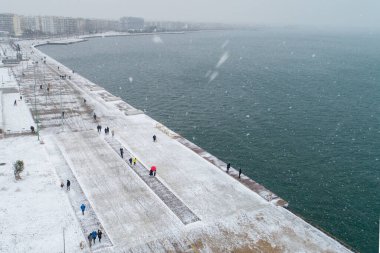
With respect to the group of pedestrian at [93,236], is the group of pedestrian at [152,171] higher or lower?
higher

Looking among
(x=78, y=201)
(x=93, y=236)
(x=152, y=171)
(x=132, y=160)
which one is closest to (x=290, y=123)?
(x=132, y=160)

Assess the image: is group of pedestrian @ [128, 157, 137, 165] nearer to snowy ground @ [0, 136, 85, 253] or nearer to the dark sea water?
snowy ground @ [0, 136, 85, 253]

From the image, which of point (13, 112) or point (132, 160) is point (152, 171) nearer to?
point (132, 160)

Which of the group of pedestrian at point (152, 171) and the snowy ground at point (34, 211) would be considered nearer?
the snowy ground at point (34, 211)

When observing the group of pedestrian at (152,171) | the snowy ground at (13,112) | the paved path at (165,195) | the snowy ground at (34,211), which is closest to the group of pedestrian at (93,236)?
the snowy ground at (34,211)

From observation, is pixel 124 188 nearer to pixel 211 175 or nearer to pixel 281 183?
pixel 211 175

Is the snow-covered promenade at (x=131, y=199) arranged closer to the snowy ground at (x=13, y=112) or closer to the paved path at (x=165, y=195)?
the paved path at (x=165, y=195)

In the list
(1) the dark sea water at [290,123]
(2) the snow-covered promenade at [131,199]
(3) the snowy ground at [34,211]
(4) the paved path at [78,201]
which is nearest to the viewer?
(3) the snowy ground at [34,211]
